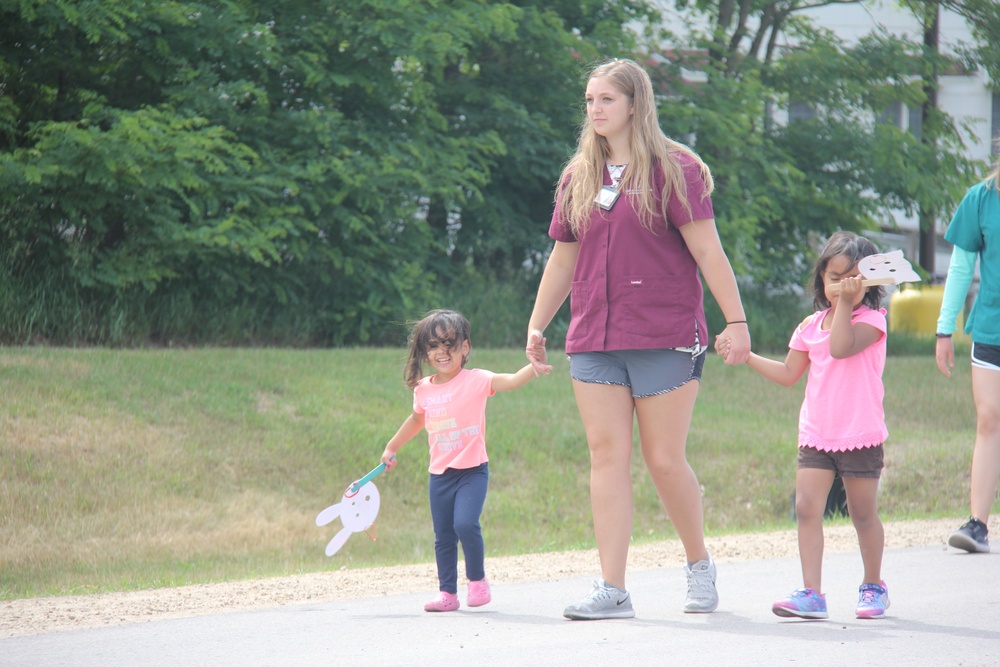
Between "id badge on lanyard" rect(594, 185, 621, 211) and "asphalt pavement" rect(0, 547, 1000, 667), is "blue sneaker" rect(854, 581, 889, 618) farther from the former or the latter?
"id badge on lanyard" rect(594, 185, 621, 211)

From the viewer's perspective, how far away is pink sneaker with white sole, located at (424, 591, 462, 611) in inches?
196

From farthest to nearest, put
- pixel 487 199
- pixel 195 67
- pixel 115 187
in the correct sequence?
pixel 487 199, pixel 195 67, pixel 115 187

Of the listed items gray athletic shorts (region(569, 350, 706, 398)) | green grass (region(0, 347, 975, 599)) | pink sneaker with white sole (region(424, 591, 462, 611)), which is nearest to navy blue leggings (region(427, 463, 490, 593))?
pink sneaker with white sole (region(424, 591, 462, 611))

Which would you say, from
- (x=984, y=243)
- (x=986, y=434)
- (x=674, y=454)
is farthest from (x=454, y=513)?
(x=984, y=243)

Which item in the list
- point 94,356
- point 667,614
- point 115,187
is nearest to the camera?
point 667,614

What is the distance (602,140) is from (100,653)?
8.87 ft

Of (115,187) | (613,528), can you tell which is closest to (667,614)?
(613,528)

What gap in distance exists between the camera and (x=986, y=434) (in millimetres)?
5984

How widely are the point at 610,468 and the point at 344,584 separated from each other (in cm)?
197

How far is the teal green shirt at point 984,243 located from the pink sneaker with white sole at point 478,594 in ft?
9.38

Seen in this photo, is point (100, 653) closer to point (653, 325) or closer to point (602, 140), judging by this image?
point (653, 325)

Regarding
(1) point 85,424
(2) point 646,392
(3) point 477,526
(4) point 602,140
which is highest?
(4) point 602,140

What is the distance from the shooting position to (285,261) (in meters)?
13.8

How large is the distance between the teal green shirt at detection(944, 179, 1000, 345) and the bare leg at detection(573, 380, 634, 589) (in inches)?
94.5
